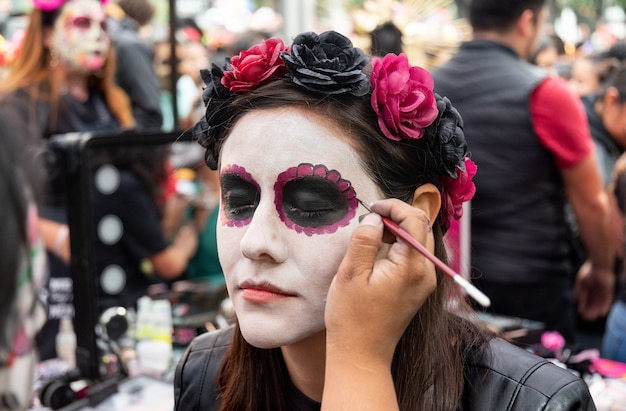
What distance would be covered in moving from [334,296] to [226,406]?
0.43 m

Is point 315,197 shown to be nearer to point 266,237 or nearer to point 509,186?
point 266,237

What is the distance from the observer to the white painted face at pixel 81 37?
334cm

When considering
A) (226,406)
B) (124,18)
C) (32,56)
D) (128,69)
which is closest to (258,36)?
(124,18)

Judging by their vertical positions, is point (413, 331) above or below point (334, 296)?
below

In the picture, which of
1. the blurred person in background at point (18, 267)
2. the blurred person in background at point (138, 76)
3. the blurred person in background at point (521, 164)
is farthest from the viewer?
the blurred person in background at point (138, 76)

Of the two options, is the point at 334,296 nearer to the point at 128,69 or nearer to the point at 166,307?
the point at 166,307

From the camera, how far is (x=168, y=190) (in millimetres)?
3477

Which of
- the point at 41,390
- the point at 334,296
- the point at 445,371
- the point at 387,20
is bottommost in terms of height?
the point at 41,390

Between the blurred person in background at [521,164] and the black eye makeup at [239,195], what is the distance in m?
1.53

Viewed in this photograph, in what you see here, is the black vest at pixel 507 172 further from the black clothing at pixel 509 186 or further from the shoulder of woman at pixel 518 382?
the shoulder of woman at pixel 518 382

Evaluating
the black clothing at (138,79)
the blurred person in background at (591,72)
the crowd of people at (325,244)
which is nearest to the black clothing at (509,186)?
the crowd of people at (325,244)

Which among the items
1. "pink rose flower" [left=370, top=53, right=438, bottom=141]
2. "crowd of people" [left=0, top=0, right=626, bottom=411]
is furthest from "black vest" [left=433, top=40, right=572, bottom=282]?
"pink rose flower" [left=370, top=53, right=438, bottom=141]

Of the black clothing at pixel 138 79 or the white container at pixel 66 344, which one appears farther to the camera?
the black clothing at pixel 138 79

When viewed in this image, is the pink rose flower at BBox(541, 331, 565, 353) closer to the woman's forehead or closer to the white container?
the woman's forehead
